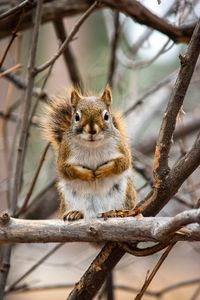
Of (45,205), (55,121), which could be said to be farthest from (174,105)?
(45,205)

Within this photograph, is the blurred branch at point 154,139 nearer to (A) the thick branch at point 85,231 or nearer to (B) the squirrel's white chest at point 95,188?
(B) the squirrel's white chest at point 95,188

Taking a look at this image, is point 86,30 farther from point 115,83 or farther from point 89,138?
point 89,138

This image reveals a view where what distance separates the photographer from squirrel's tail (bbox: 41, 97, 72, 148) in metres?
2.14

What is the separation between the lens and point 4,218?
1.57 meters

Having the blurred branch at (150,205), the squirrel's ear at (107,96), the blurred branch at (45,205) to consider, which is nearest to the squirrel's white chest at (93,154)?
the squirrel's ear at (107,96)

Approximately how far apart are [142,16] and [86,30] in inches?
236

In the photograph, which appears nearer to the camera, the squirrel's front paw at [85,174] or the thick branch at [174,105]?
the thick branch at [174,105]

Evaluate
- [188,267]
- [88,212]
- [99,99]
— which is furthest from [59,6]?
[188,267]

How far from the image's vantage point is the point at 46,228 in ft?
5.16

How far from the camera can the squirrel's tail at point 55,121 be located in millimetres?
2141

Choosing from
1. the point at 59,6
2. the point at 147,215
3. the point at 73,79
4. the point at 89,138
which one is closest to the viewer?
the point at 147,215

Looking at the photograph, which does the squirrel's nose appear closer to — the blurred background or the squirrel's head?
the squirrel's head

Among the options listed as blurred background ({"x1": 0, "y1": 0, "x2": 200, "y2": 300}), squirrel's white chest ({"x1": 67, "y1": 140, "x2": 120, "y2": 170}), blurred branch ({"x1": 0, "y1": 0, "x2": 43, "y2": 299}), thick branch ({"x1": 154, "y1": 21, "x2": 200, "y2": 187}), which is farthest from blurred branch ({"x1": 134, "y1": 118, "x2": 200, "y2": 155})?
thick branch ({"x1": 154, "y1": 21, "x2": 200, "y2": 187})

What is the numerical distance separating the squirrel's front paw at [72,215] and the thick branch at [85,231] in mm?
111
